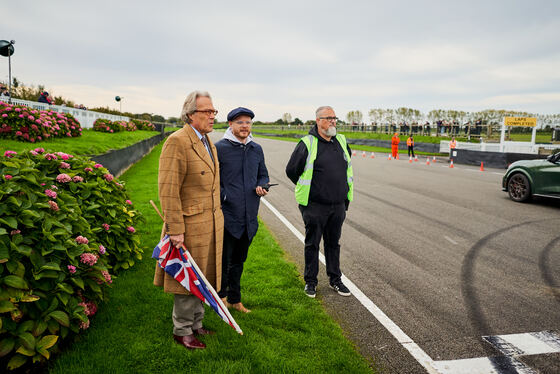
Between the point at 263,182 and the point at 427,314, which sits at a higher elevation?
the point at 263,182

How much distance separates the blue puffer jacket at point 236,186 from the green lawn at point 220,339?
93 centimetres

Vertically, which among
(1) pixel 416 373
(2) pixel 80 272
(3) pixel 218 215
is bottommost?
(1) pixel 416 373

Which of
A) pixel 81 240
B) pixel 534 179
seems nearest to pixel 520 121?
pixel 534 179

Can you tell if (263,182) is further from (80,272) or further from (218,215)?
(80,272)

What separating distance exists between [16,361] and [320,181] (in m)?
3.11

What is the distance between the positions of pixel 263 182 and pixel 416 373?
2139 mm

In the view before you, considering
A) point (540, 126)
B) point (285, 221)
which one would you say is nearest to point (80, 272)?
point (285, 221)

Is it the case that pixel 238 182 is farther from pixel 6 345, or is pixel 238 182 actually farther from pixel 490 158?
pixel 490 158

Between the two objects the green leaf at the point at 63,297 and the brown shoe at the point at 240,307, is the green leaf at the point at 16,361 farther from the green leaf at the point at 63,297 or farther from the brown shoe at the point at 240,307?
the brown shoe at the point at 240,307

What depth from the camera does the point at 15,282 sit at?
7.64ft

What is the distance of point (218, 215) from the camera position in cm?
311

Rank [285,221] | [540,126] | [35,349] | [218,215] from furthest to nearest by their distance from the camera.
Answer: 1. [540,126]
2. [285,221]
3. [218,215]
4. [35,349]

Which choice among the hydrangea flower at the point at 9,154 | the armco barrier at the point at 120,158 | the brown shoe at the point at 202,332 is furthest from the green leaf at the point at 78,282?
the armco barrier at the point at 120,158

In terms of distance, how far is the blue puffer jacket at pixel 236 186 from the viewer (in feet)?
11.2
